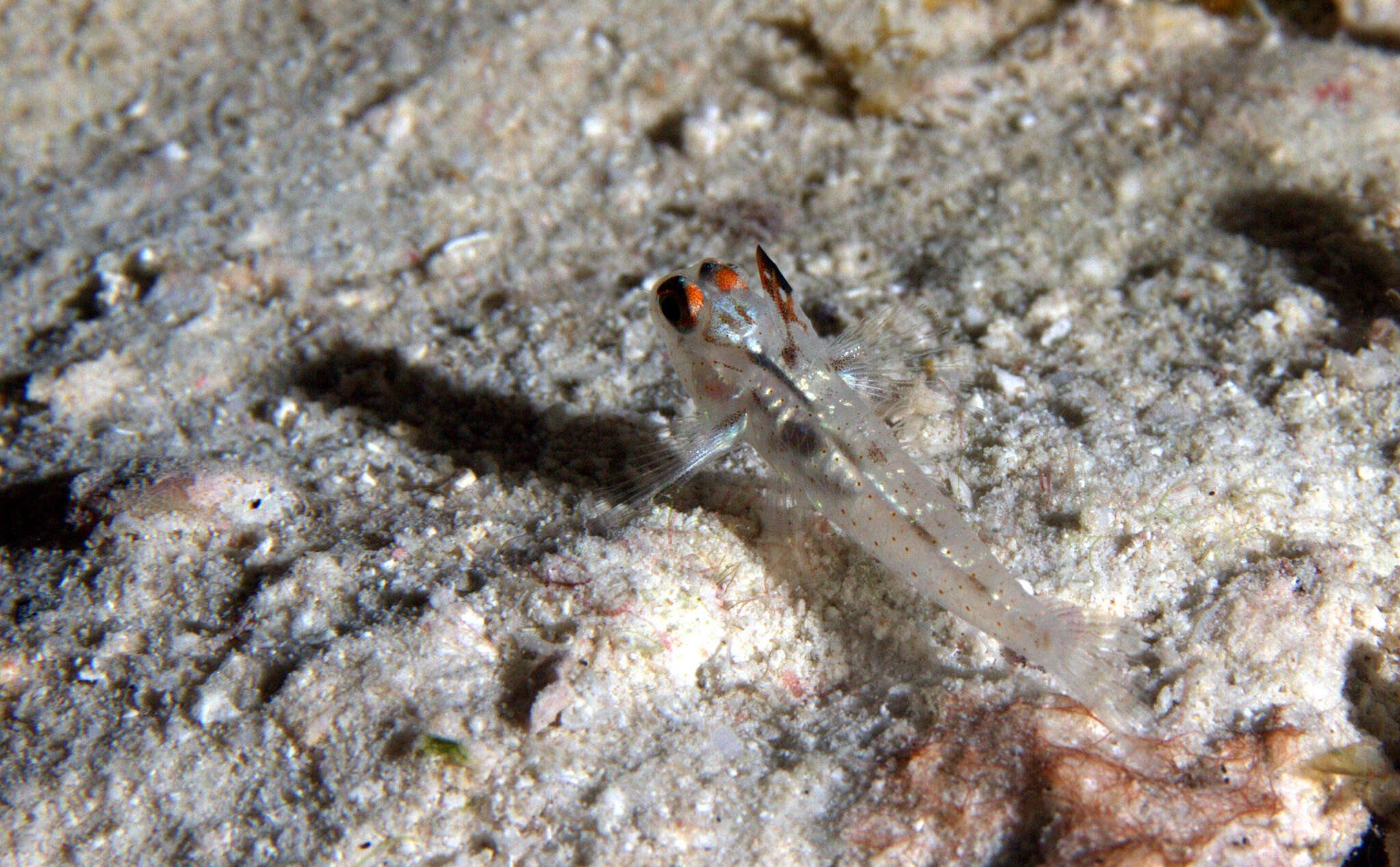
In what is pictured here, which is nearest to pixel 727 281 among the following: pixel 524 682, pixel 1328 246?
pixel 524 682

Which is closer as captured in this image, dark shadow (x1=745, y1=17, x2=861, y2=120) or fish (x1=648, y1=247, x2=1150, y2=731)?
fish (x1=648, y1=247, x2=1150, y2=731)

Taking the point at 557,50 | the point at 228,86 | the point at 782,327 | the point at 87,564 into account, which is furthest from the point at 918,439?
the point at 228,86

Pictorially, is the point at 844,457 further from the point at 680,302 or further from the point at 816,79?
the point at 816,79

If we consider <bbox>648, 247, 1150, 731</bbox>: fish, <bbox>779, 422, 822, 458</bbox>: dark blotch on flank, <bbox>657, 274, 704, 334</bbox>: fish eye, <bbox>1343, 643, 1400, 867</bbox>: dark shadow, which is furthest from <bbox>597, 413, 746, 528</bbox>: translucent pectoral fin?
<bbox>1343, 643, 1400, 867</bbox>: dark shadow

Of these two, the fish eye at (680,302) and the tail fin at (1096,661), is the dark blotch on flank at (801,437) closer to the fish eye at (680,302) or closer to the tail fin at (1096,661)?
the fish eye at (680,302)

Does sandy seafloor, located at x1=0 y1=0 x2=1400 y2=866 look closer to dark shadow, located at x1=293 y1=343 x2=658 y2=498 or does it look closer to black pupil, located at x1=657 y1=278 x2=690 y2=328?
dark shadow, located at x1=293 y1=343 x2=658 y2=498

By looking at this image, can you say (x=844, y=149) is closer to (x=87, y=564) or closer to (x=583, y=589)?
(x=583, y=589)
